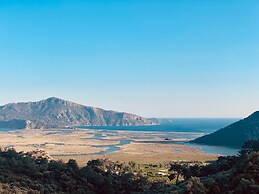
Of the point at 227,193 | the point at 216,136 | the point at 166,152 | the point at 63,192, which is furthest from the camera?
the point at 216,136

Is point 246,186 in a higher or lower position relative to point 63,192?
higher

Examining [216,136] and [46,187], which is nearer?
[46,187]

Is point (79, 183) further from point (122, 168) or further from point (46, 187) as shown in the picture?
point (122, 168)

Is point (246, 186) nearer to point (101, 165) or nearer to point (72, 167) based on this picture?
point (72, 167)

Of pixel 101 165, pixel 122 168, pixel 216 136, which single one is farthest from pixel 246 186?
pixel 216 136

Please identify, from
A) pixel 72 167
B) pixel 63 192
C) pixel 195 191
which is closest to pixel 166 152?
pixel 72 167

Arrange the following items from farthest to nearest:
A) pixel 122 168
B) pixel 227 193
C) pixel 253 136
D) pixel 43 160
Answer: pixel 253 136, pixel 122 168, pixel 43 160, pixel 227 193
